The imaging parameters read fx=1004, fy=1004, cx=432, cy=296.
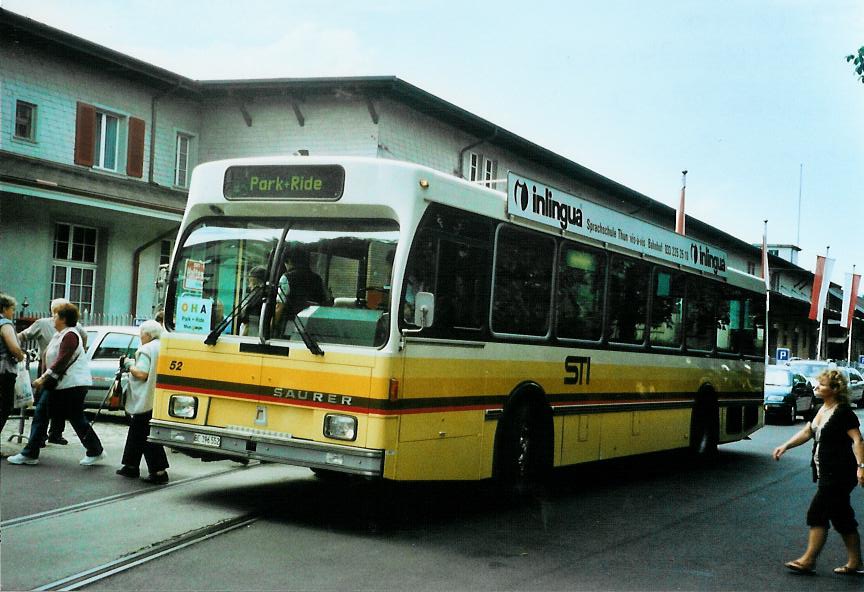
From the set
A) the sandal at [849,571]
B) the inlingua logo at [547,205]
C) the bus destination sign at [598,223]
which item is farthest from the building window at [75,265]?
the sandal at [849,571]

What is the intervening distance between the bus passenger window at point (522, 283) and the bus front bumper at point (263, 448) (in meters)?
1.97

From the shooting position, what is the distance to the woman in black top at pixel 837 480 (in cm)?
727

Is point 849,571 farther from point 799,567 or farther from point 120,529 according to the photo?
point 120,529

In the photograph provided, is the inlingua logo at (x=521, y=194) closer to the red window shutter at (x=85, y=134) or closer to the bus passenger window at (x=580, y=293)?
the bus passenger window at (x=580, y=293)

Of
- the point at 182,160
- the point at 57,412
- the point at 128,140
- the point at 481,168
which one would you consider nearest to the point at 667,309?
the point at 57,412

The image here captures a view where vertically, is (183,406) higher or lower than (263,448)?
higher

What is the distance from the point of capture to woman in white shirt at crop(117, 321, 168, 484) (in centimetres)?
955

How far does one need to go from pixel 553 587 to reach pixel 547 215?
168 inches

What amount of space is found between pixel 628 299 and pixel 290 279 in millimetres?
4921

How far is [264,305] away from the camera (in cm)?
812

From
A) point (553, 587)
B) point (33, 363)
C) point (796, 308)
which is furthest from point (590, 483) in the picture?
point (796, 308)

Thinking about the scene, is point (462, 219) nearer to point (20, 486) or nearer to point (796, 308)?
point (20, 486)

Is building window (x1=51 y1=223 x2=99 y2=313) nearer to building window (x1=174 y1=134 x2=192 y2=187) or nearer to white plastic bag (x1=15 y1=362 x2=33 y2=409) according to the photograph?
building window (x1=174 y1=134 x2=192 y2=187)

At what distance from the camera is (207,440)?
Result: 8.18 metres
